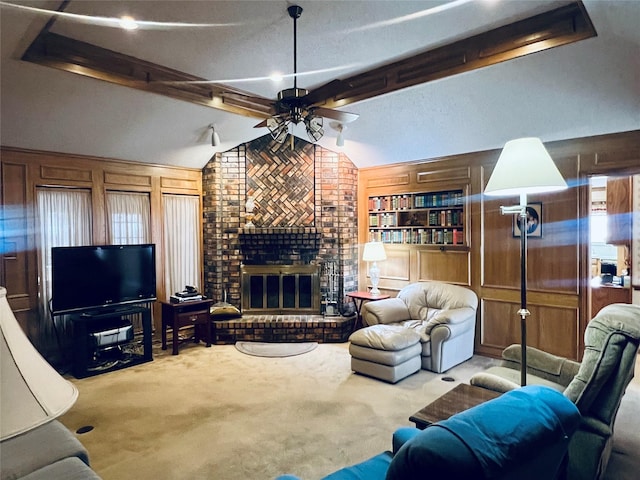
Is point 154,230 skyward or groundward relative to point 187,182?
groundward

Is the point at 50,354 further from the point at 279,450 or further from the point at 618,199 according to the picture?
the point at 618,199

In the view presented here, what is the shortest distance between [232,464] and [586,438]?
2.13 meters

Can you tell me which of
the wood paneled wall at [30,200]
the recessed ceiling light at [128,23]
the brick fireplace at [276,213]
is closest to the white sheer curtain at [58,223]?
the wood paneled wall at [30,200]

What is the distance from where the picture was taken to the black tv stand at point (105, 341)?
4.30m

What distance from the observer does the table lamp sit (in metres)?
5.66

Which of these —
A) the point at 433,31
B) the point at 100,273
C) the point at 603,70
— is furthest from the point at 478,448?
the point at 100,273

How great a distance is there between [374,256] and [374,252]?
0.06 m

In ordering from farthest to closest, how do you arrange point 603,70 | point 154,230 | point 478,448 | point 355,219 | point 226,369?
point 355,219
point 154,230
point 226,369
point 603,70
point 478,448

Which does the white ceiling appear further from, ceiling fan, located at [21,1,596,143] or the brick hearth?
the brick hearth

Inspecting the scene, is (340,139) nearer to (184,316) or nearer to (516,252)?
(516,252)

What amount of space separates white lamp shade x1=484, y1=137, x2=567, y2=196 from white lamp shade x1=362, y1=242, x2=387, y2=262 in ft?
11.0

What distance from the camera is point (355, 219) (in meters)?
6.26

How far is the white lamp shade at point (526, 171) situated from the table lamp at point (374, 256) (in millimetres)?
3353

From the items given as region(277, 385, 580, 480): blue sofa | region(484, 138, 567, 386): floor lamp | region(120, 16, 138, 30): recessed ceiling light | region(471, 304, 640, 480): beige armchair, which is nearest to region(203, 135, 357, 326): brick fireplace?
region(120, 16, 138, 30): recessed ceiling light
